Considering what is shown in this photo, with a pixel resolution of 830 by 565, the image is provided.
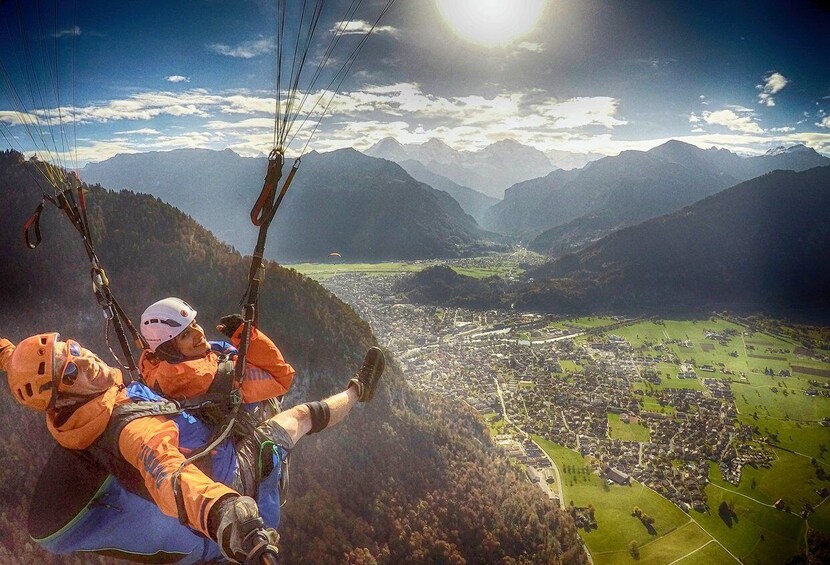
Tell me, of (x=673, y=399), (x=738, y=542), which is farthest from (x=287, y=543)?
(x=673, y=399)

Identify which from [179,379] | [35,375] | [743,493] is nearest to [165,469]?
[35,375]

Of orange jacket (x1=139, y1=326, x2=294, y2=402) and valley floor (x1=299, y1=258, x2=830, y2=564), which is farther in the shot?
valley floor (x1=299, y1=258, x2=830, y2=564)

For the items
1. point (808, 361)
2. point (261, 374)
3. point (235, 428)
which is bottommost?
point (808, 361)

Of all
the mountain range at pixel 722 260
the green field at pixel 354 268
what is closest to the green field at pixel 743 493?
the mountain range at pixel 722 260

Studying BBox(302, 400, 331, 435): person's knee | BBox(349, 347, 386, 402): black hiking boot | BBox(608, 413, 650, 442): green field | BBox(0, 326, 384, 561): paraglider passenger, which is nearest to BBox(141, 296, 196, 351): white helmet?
BBox(0, 326, 384, 561): paraglider passenger

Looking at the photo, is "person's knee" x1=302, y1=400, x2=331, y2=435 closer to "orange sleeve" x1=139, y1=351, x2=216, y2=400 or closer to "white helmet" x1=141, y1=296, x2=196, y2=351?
"orange sleeve" x1=139, y1=351, x2=216, y2=400

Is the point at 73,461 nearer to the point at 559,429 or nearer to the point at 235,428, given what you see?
the point at 235,428

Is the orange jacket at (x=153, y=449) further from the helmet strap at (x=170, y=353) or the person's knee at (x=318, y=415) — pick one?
the person's knee at (x=318, y=415)
